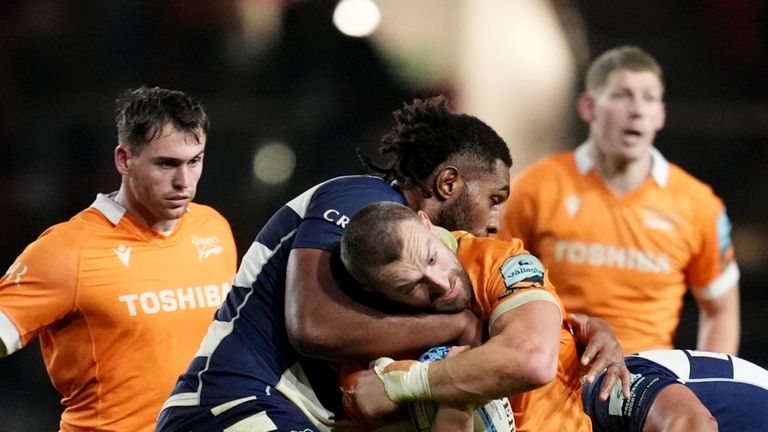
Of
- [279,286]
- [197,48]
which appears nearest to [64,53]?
[197,48]

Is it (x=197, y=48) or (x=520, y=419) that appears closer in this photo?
(x=520, y=419)

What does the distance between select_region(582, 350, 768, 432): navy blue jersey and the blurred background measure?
4.60 m

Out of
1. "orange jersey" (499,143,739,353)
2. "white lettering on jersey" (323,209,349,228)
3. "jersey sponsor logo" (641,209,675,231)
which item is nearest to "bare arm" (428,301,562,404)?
"white lettering on jersey" (323,209,349,228)

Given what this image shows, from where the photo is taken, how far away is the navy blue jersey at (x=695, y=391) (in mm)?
3688

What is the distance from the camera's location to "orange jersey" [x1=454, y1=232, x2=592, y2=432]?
3.22m

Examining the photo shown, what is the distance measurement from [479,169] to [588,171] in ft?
9.21

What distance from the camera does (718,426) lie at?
12.4ft

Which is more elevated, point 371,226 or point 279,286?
point 371,226

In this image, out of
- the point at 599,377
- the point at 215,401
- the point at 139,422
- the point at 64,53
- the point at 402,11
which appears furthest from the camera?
the point at 402,11

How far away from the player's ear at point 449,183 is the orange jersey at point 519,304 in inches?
5.3

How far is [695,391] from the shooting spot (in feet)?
12.7

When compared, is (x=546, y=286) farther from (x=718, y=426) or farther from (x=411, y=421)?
(x=718, y=426)

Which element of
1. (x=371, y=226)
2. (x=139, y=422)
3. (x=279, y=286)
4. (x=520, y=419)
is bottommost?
(x=139, y=422)

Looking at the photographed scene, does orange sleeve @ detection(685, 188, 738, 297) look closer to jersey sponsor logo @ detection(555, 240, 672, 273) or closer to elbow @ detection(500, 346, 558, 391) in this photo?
jersey sponsor logo @ detection(555, 240, 672, 273)
